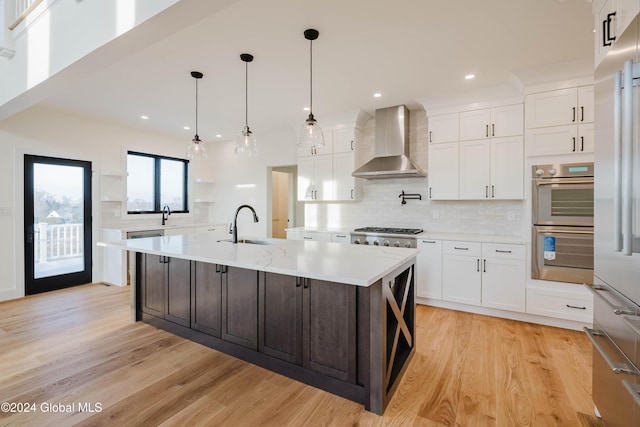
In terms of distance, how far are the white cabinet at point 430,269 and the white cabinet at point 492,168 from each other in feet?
2.57

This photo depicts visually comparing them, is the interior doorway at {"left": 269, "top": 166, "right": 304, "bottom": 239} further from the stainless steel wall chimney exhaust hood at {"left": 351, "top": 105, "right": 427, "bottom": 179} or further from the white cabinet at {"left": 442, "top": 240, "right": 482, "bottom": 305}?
the white cabinet at {"left": 442, "top": 240, "right": 482, "bottom": 305}

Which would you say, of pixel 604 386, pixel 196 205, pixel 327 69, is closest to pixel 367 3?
pixel 327 69

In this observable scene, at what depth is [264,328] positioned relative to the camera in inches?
92.2

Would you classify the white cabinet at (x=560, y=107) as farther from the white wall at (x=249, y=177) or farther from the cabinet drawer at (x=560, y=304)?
the white wall at (x=249, y=177)

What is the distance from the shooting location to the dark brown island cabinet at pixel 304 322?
1900mm

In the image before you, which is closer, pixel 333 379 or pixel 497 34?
pixel 333 379

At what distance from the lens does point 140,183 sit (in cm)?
563

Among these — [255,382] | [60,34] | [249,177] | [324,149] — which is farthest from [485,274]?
[60,34]

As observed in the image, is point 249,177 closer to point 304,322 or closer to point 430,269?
point 430,269

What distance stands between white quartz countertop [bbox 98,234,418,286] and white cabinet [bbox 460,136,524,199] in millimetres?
1841

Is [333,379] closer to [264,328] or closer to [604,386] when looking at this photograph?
[264,328]

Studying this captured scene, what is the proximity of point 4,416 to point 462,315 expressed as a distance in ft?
13.3

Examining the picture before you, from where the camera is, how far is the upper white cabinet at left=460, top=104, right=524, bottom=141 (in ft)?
11.7

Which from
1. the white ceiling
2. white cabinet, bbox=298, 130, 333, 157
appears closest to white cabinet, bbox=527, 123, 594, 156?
the white ceiling
